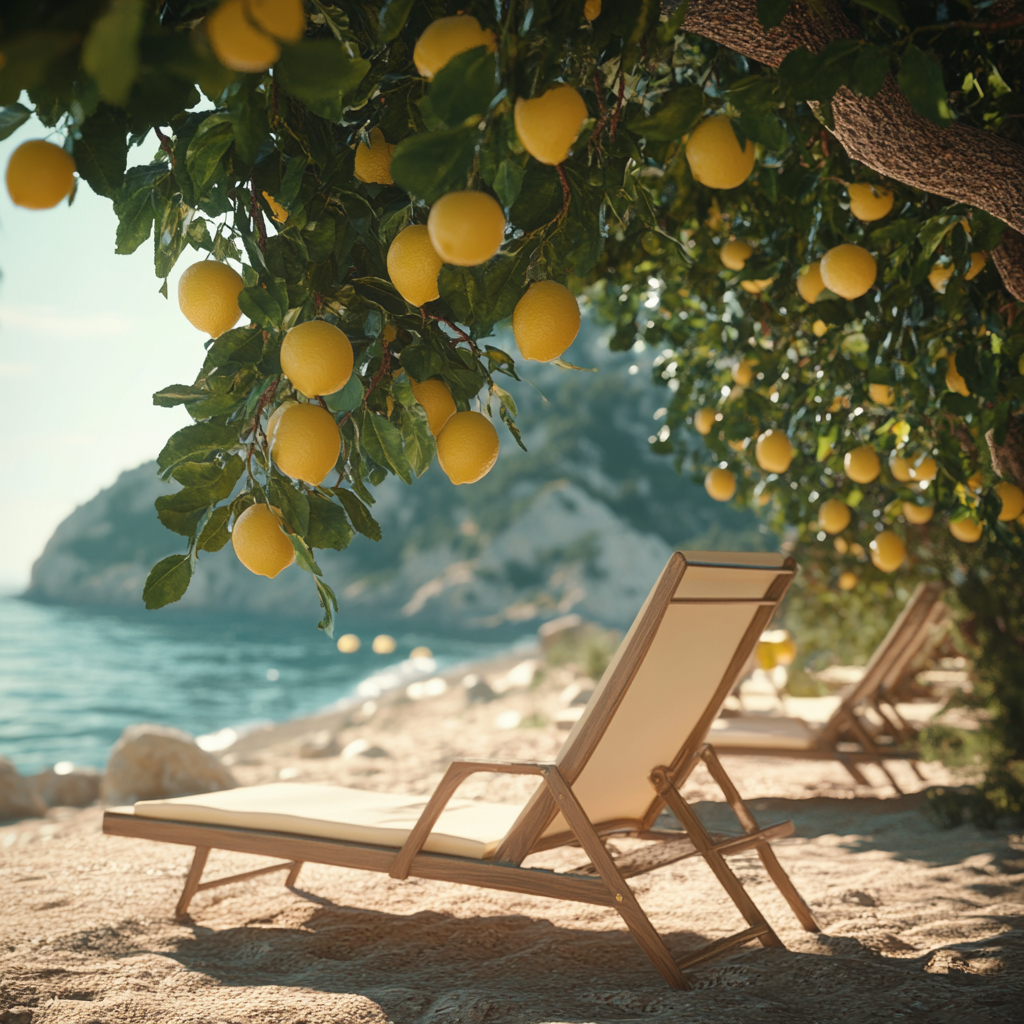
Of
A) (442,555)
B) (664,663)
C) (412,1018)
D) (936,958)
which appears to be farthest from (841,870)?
(442,555)

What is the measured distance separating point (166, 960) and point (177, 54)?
2104mm

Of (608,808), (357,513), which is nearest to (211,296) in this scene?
(357,513)

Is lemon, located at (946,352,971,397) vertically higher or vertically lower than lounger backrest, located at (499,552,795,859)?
higher

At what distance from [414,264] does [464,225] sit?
202 mm

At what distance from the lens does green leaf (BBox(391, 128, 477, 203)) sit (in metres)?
Answer: 0.80

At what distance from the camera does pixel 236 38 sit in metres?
0.69

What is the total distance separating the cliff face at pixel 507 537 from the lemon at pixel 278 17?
37.1 meters

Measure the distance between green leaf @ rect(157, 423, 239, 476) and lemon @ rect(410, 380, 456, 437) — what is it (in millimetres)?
254

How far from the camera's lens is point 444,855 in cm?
199

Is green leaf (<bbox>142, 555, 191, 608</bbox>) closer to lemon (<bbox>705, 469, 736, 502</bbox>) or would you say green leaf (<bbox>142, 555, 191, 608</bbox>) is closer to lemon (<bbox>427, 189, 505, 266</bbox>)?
lemon (<bbox>427, 189, 505, 266</bbox>)

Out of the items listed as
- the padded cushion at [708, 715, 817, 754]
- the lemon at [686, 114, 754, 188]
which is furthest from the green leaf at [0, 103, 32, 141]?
the padded cushion at [708, 715, 817, 754]

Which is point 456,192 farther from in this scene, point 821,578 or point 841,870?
point 821,578

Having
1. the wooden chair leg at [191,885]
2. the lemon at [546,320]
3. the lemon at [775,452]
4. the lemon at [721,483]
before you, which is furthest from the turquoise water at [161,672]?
the lemon at [546,320]

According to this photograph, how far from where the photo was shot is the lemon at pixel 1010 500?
2127 mm
